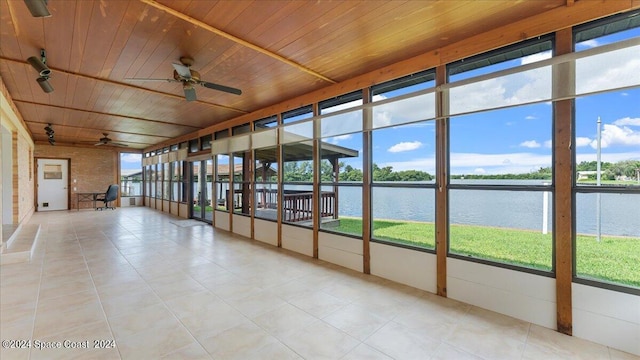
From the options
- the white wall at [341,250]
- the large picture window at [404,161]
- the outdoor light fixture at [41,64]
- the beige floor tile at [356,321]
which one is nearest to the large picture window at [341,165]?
the white wall at [341,250]

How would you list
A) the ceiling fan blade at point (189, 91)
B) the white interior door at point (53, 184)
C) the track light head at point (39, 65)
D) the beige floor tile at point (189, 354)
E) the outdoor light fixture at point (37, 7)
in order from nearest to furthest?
the outdoor light fixture at point (37, 7) < the beige floor tile at point (189, 354) < the track light head at point (39, 65) < the ceiling fan blade at point (189, 91) < the white interior door at point (53, 184)

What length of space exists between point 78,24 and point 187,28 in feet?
3.14

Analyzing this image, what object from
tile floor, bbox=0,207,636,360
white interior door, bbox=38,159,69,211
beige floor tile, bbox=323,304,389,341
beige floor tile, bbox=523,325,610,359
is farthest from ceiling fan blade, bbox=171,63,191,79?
white interior door, bbox=38,159,69,211

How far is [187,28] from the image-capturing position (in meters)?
2.65

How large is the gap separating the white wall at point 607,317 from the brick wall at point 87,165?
1486 cm

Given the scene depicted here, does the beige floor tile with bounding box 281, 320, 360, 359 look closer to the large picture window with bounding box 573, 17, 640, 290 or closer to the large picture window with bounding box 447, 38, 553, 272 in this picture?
the large picture window with bounding box 447, 38, 553, 272

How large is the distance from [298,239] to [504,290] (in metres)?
3.08

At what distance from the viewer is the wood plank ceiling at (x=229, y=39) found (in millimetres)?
2363

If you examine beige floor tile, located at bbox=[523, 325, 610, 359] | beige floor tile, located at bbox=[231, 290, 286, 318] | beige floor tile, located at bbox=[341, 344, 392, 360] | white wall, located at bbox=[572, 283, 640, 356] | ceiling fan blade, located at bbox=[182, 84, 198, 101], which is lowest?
beige floor tile, located at bbox=[523, 325, 610, 359]

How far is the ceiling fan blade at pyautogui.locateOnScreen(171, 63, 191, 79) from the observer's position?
307 centimetres

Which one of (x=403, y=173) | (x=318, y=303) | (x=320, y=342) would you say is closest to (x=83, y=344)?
(x=320, y=342)

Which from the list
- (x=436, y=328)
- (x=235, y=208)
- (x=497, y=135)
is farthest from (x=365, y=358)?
(x=235, y=208)

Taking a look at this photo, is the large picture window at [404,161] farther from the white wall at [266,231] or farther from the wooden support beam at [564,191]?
the white wall at [266,231]

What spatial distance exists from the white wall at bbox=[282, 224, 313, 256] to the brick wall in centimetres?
1088
